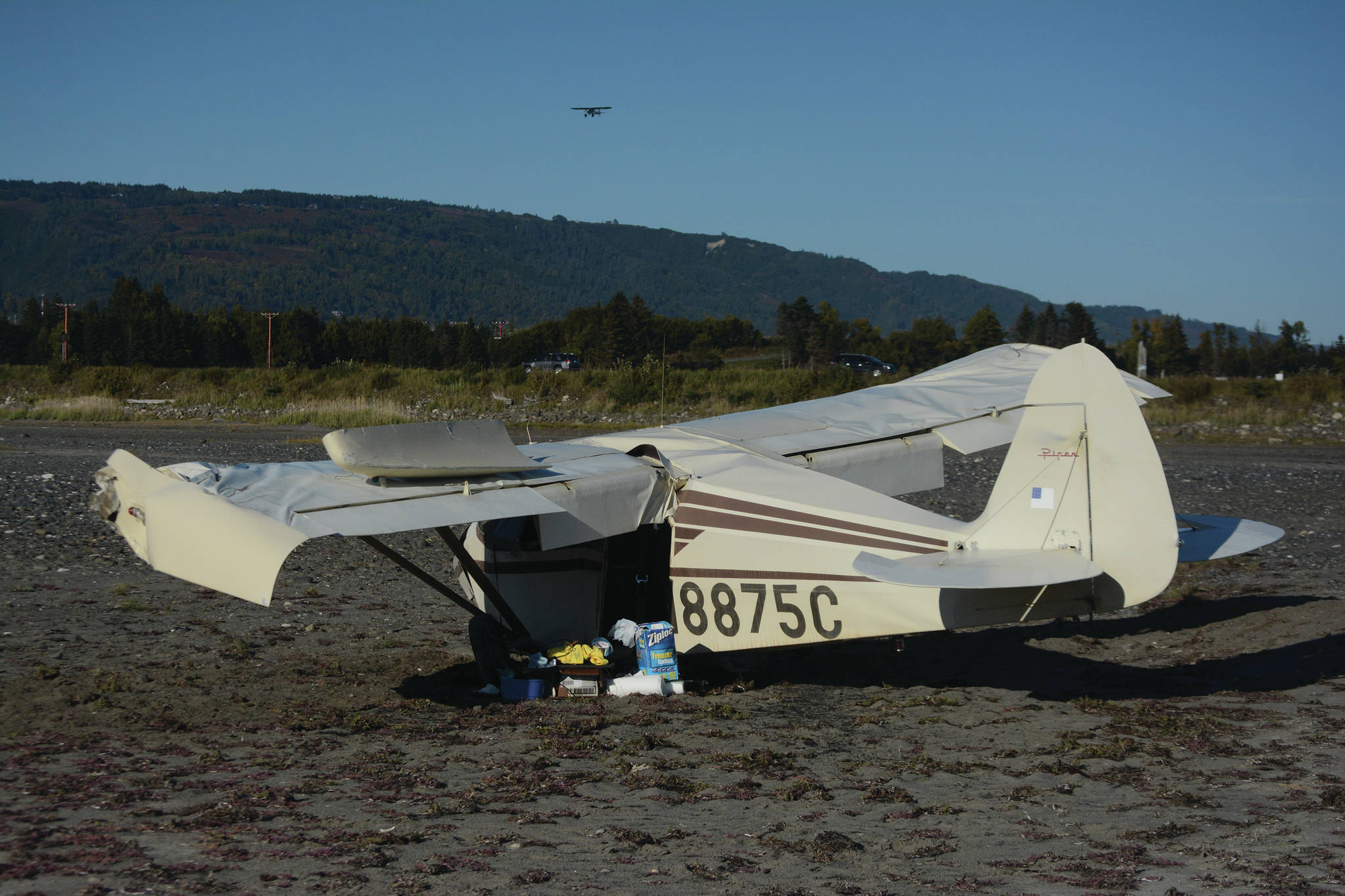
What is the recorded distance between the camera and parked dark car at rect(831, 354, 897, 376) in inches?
1959

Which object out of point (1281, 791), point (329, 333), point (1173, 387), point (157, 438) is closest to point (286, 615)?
point (1281, 791)

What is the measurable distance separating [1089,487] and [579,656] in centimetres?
385

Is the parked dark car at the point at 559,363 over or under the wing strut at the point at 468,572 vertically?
over

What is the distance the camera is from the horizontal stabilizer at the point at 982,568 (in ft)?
19.7

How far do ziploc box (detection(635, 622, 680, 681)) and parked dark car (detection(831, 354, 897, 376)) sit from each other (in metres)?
41.9

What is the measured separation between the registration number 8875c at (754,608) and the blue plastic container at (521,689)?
1.19 metres

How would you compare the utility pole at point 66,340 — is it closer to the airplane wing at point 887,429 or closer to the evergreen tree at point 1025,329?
the evergreen tree at point 1025,329

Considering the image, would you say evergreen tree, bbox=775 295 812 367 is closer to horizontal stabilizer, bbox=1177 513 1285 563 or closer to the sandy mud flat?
the sandy mud flat

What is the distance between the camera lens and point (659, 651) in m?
7.69

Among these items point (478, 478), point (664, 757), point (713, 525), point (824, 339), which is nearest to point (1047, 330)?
point (824, 339)

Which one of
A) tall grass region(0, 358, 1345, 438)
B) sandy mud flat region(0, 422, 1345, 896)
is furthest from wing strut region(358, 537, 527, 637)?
tall grass region(0, 358, 1345, 438)

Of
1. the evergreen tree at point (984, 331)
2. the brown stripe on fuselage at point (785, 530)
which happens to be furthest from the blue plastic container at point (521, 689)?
the evergreen tree at point (984, 331)

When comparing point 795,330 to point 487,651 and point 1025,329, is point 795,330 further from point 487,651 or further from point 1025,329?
point 487,651

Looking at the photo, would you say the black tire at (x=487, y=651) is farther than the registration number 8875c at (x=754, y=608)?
Yes
